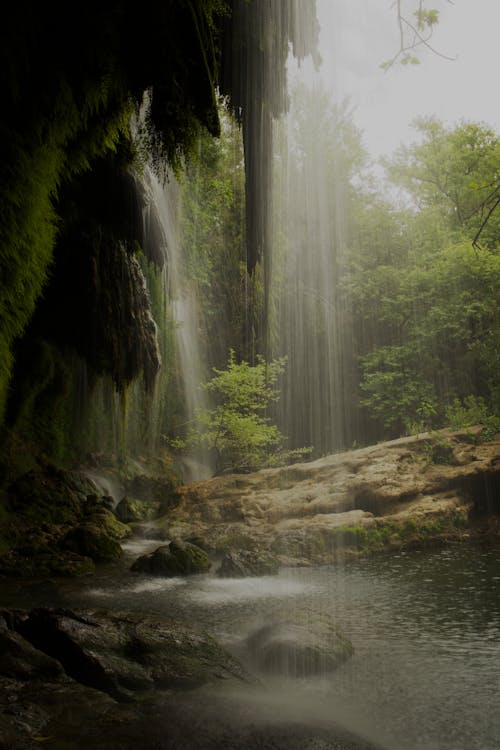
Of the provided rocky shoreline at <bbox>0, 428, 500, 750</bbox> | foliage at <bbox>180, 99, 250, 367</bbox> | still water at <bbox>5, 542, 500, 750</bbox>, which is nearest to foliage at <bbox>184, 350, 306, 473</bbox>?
foliage at <bbox>180, 99, 250, 367</bbox>

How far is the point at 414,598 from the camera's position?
21.6 feet

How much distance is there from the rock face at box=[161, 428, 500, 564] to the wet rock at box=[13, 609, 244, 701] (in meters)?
4.96

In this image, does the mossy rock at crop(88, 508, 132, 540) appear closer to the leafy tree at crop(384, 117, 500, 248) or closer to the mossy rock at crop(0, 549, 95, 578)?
the mossy rock at crop(0, 549, 95, 578)

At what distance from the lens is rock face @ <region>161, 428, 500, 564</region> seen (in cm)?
984

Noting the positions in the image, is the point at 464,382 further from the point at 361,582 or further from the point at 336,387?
the point at 361,582

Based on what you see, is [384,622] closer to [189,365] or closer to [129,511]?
[129,511]

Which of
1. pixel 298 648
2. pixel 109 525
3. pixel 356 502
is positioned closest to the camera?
pixel 298 648

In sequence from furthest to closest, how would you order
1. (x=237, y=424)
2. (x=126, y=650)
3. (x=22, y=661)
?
1. (x=237, y=424)
2. (x=126, y=650)
3. (x=22, y=661)

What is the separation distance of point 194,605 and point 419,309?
17.2 metres

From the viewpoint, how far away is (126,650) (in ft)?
13.1

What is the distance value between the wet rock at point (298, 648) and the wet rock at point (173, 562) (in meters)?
3.21

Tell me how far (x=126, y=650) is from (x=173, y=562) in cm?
419

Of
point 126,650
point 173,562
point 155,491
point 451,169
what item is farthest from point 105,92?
point 451,169

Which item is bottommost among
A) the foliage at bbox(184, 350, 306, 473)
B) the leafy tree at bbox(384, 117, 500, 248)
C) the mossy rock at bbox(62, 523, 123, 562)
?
the mossy rock at bbox(62, 523, 123, 562)
